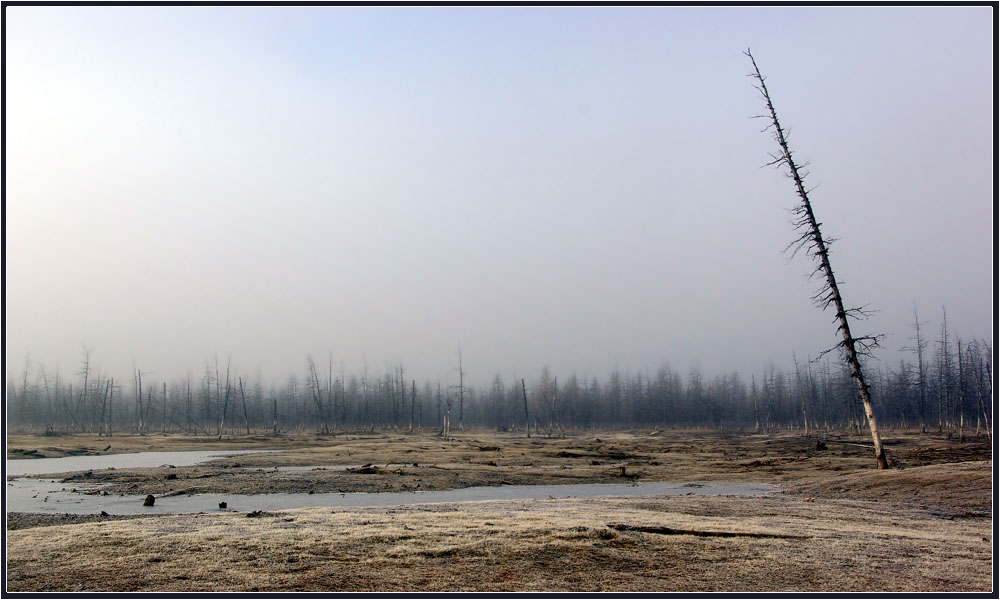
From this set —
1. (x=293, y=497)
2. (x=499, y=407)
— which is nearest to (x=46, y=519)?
(x=293, y=497)

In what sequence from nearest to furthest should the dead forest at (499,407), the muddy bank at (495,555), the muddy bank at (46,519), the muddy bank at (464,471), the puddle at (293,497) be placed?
the muddy bank at (495,555)
the muddy bank at (46,519)
the puddle at (293,497)
the muddy bank at (464,471)
the dead forest at (499,407)

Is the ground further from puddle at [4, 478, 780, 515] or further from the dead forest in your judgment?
the dead forest

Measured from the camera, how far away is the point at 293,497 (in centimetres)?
1873

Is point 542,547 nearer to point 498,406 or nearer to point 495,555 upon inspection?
point 495,555

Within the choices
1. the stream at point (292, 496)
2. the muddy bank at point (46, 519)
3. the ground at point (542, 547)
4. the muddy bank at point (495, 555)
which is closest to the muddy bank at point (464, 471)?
the stream at point (292, 496)

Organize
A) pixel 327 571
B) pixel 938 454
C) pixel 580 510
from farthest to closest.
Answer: pixel 938 454, pixel 580 510, pixel 327 571

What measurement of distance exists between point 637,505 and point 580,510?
202 cm

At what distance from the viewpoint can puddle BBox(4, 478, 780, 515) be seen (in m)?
16.2

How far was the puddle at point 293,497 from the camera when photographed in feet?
53.1

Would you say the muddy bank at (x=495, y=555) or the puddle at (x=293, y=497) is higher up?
the muddy bank at (x=495, y=555)

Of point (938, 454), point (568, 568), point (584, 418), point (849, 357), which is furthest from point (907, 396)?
point (568, 568)

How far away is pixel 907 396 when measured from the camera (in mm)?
89875

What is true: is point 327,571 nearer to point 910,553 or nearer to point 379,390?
point 910,553

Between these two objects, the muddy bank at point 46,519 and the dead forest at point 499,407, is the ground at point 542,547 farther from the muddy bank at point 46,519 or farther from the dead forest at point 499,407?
the dead forest at point 499,407
